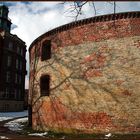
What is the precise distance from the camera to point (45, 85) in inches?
728

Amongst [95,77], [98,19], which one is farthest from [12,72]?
[95,77]

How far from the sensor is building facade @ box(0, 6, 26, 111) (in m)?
42.8

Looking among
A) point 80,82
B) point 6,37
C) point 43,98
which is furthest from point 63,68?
point 6,37

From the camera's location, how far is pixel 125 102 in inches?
537

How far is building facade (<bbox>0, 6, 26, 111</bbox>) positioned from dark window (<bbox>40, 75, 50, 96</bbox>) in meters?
24.0

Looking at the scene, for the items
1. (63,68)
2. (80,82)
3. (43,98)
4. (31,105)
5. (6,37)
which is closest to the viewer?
(80,82)

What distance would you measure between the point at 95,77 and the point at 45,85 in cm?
490

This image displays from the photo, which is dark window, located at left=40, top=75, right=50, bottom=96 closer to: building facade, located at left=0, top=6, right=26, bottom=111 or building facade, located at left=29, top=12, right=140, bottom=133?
building facade, located at left=29, top=12, right=140, bottom=133

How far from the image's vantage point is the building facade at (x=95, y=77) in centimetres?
1372

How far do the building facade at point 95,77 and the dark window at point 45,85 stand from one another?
397mm

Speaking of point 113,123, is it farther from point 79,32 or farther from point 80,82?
point 79,32

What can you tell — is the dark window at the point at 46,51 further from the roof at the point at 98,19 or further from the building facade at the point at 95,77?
the roof at the point at 98,19

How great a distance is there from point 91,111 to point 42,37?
21.9 ft

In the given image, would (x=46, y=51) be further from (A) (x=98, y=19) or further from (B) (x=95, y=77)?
(B) (x=95, y=77)
